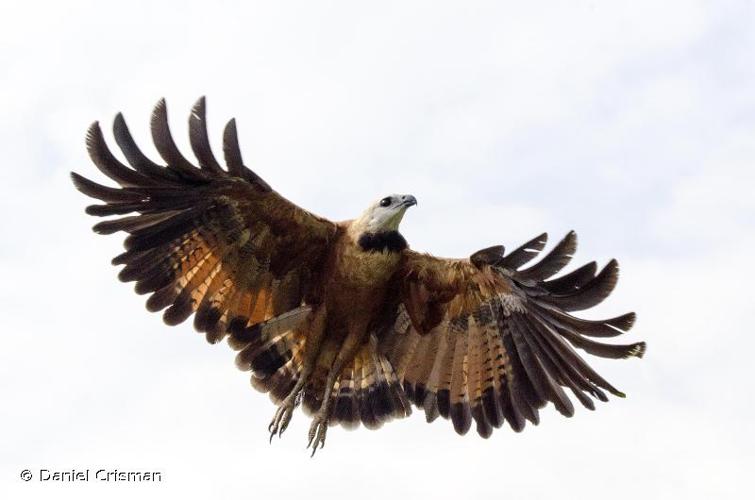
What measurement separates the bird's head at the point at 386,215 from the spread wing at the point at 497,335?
21.1 inches

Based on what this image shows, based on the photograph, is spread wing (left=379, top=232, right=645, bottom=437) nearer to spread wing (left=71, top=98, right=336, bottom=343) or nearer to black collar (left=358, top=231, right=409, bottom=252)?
black collar (left=358, top=231, right=409, bottom=252)

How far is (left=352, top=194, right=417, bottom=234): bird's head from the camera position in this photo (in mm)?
16641

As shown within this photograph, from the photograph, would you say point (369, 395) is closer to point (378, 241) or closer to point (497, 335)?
point (497, 335)

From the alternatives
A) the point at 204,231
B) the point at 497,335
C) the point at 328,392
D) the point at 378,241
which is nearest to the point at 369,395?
the point at 328,392

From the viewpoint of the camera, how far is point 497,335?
17.3 metres

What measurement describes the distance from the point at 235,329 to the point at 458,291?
2.69m

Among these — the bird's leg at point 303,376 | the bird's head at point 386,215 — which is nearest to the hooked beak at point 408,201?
the bird's head at point 386,215

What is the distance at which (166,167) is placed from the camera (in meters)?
15.8

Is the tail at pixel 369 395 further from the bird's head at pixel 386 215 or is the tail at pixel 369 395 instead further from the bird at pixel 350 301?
the bird's head at pixel 386 215

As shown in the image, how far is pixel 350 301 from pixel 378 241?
0.81 metres

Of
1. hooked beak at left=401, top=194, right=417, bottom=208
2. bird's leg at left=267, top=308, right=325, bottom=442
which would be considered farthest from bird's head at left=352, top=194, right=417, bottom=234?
bird's leg at left=267, top=308, right=325, bottom=442

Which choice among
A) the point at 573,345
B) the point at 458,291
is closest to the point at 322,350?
the point at 458,291

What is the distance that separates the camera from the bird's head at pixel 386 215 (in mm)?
16641

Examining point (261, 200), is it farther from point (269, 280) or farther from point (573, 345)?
point (573, 345)
